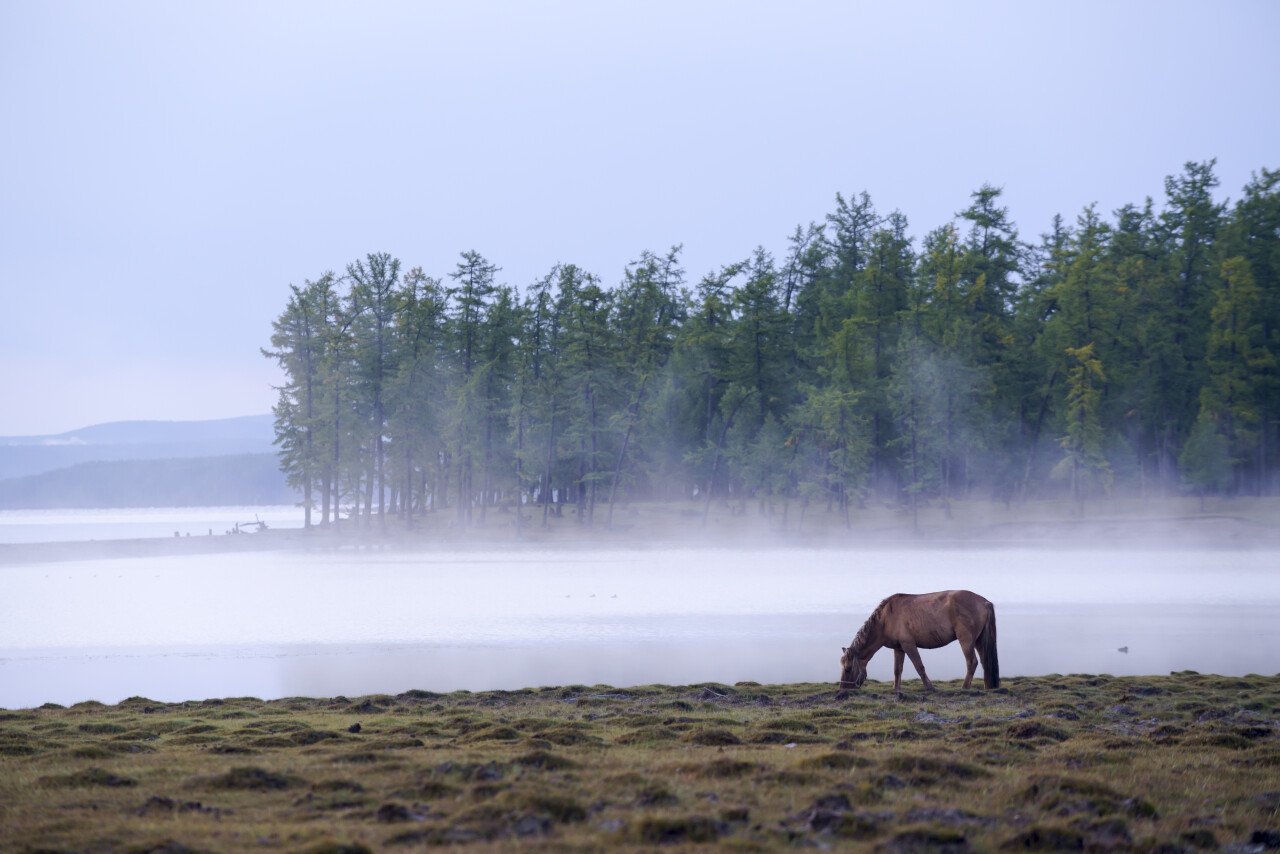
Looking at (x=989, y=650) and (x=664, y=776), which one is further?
(x=989, y=650)

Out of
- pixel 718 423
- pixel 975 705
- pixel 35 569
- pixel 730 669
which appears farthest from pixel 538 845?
pixel 718 423

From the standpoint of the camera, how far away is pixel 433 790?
9.63 meters

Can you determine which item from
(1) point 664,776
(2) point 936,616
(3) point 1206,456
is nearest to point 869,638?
(2) point 936,616

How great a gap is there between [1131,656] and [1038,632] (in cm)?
510

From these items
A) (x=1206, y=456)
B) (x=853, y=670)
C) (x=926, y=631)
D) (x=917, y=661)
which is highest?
(x=1206, y=456)

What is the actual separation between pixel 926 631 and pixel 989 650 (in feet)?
3.40

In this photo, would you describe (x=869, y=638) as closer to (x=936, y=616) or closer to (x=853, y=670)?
(x=853, y=670)

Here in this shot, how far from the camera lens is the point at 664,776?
10383 mm

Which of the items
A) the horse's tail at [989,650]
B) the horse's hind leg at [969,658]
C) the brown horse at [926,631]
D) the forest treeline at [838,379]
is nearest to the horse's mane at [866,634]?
the brown horse at [926,631]

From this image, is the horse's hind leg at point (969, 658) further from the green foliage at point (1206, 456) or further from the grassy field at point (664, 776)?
the green foliage at point (1206, 456)

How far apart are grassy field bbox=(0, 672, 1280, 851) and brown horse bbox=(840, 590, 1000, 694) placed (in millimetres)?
1094

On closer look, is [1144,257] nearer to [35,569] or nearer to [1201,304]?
[1201,304]

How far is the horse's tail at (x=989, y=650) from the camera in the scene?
18031 mm

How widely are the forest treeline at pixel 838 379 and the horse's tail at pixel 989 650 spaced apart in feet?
184
